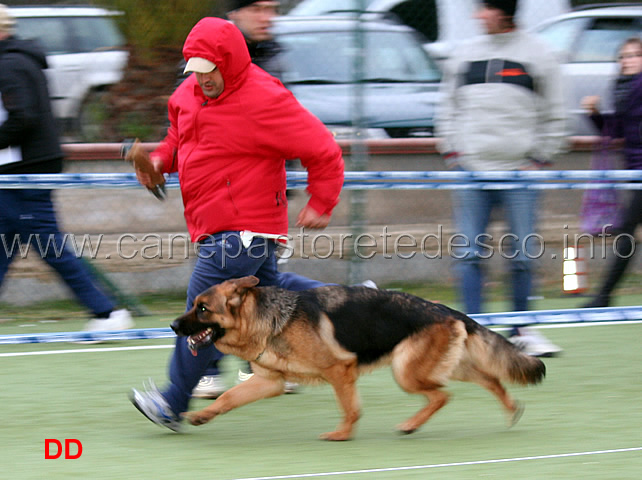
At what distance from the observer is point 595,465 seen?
4.14m

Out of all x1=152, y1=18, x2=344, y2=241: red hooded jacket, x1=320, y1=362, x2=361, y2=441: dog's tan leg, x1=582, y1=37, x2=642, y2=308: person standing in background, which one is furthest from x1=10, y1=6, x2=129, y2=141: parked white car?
x1=320, y1=362, x2=361, y2=441: dog's tan leg

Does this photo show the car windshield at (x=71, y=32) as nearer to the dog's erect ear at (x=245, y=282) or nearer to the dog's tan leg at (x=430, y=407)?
the dog's erect ear at (x=245, y=282)

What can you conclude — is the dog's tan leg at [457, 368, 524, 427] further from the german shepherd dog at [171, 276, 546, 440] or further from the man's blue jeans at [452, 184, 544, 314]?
the man's blue jeans at [452, 184, 544, 314]

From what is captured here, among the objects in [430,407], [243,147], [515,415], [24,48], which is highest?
[24,48]

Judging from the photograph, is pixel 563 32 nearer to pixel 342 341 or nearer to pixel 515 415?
pixel 515 415

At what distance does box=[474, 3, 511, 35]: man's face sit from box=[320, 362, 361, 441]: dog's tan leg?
2.52 metres

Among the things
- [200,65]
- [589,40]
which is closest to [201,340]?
[200,65]

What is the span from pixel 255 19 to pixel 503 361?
247 centimetres

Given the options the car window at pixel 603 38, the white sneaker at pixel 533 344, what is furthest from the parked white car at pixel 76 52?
the white sneaker at pixel 533 344

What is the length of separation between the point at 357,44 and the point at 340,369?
4193 mm

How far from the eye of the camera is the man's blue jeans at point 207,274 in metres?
4.54

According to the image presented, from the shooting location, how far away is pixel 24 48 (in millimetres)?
6574

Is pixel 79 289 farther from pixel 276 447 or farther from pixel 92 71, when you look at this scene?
pixel 92 71

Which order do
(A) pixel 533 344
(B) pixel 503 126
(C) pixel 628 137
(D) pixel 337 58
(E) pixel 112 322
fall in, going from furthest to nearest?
(D) pixel 337 58 → (C) pixel 628 137 → (E) pixel 112 322 → (A) pixel 533 344 → (B) pixel 503 126
